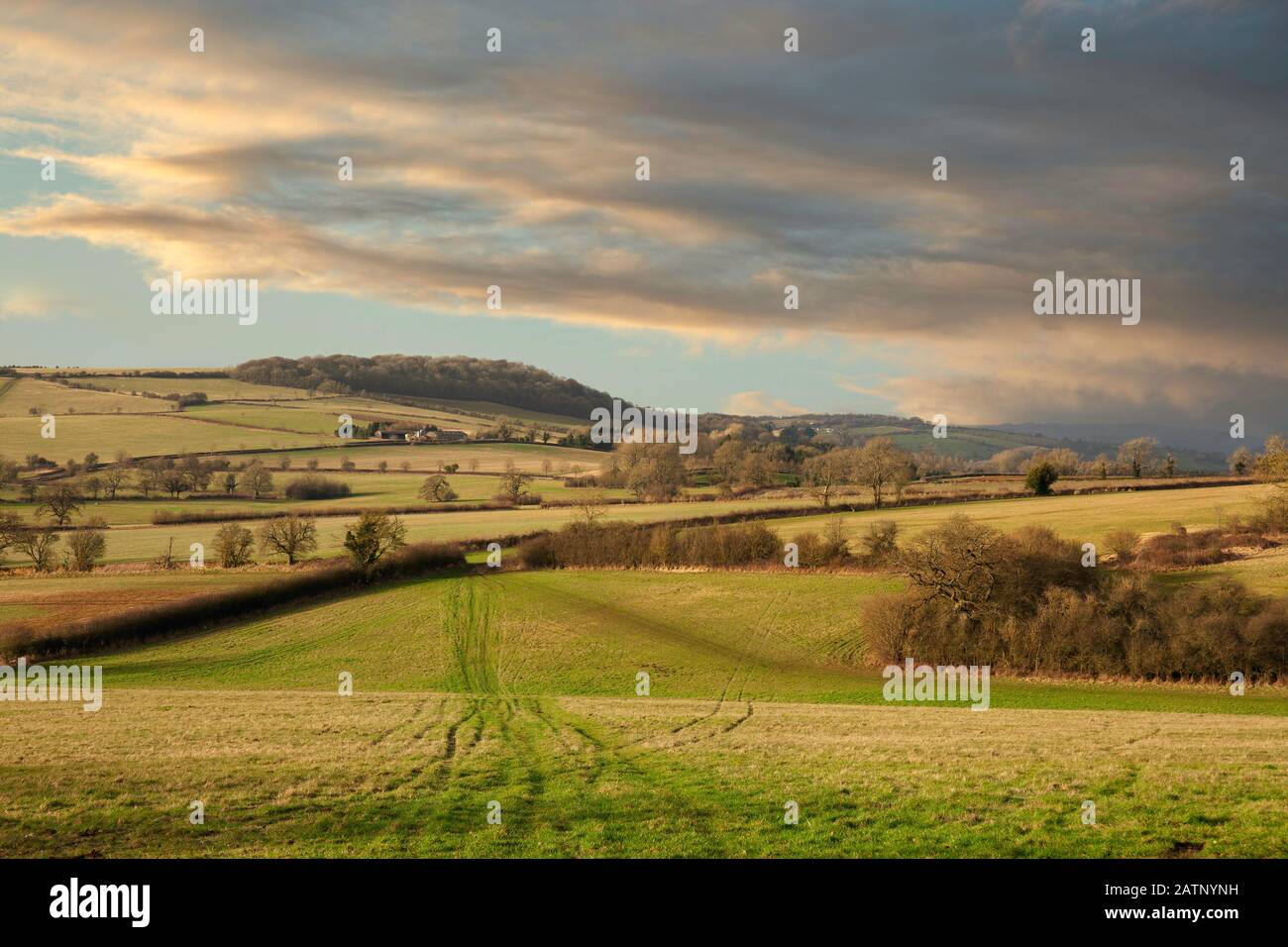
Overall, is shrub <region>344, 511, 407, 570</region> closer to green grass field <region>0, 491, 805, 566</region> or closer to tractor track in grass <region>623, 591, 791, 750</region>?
green grass field <region>0, 491, 805, 566</region>

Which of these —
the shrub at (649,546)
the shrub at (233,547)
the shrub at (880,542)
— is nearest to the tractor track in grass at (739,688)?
the shrub at (880,542)

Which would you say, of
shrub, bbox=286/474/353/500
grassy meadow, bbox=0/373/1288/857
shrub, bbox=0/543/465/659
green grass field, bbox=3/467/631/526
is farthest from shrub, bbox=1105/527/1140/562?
shrub, bbox=286/474/353/500

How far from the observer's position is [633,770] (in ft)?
64.7

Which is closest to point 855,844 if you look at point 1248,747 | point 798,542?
point 1248,747

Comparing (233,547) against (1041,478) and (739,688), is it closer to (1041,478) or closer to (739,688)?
(739,688)

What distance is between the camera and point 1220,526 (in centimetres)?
6944

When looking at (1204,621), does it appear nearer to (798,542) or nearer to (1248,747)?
(1248,747)

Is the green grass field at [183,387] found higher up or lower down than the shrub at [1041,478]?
higher up

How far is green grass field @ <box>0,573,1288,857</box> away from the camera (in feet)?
44.7

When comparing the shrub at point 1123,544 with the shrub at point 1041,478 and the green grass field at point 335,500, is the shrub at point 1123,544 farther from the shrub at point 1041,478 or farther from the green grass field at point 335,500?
the green grass field at point 335,500

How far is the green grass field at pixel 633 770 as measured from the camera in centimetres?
1362
